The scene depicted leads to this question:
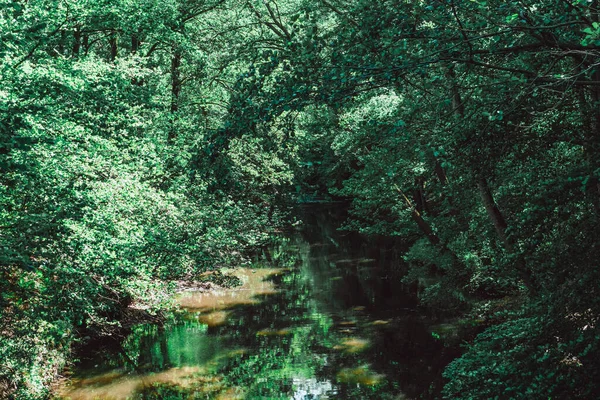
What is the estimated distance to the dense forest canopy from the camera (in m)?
5.20

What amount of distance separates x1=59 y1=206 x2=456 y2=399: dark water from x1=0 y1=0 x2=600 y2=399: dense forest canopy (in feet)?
5.04

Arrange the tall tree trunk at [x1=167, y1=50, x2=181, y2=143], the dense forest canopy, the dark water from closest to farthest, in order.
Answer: the dense forest canopy → the dark water → the tall tree trunk at [x1=167, y1=50, x2=181, y2=143]

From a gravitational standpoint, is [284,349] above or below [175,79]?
below

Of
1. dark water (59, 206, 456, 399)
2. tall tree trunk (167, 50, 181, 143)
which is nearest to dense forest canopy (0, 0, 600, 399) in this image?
tall tree trunk (167, 50, 181, 143)

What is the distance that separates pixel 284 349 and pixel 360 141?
6.69m

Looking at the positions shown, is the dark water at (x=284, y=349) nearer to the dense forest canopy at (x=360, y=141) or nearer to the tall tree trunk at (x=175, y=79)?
the dense forest canopy at (x=360, y=141)

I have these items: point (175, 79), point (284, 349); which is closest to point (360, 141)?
point (284, 349)

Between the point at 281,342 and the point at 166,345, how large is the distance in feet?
11.8

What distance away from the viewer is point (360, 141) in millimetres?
15039

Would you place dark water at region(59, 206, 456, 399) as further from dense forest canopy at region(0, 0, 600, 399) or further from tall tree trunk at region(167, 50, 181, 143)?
tall tree trunk at region(167, 50, 181, 143)

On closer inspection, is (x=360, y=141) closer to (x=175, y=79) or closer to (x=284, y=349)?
(x=284, y=349)

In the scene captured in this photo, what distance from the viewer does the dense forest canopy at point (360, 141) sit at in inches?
205

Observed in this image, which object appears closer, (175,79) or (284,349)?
(284,349)

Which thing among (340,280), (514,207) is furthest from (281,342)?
(514,207)
